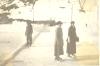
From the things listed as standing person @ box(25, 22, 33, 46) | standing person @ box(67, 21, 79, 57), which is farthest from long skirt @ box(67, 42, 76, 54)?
standing person @ box(25, 22, 33, 46)

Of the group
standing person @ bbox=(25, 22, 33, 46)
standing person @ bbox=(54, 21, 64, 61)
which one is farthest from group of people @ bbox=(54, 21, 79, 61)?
standing person @ bbox=(25, 22, 33, 46)

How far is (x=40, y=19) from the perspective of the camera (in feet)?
5.70

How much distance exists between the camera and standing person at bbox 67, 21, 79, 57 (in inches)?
67.4

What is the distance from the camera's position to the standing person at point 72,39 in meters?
1.71

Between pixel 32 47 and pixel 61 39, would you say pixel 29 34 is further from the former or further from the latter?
pixel 61 39

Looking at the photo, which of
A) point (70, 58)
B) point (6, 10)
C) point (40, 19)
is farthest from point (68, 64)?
point (6, 10)

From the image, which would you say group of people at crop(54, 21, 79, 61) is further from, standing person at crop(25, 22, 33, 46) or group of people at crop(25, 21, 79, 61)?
standing person at crop(25, 22, 33, 46)

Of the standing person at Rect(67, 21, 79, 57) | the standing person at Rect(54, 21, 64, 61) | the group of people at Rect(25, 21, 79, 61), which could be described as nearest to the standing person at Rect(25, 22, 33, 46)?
the group of people at Rect(25, 21, 79, 61)

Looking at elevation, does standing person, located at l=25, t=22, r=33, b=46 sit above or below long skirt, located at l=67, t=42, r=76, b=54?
above

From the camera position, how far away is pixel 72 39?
173 centimetres

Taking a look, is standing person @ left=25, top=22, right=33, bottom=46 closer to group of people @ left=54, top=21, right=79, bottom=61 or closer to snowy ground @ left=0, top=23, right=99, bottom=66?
snowy ground @ left=0, top=23, right=99, bottom=66

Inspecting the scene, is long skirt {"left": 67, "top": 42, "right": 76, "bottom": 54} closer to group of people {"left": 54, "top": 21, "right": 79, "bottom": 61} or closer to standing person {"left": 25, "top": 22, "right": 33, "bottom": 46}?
group of people {"left": 54, "top": 21, "right": 79, "bottom": 61}

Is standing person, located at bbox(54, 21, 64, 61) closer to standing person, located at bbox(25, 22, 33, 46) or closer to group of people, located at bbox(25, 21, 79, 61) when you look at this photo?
group of people, located at bbox(25, 21, 79, 61)

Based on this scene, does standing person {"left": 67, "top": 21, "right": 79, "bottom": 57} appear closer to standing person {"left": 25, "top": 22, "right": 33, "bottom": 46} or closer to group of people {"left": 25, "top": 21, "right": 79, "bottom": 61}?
group of people {"left": 25, "top": 21, "right": 79, "bottom": 61}
